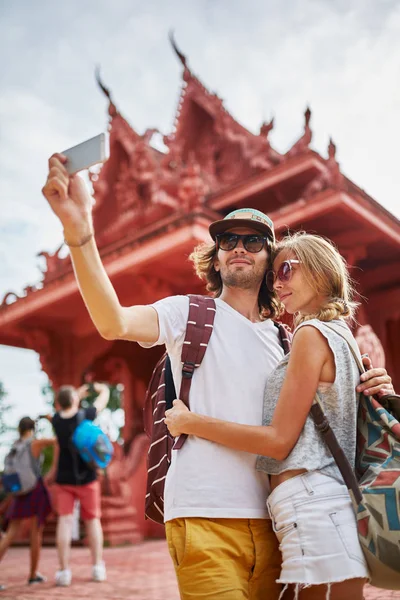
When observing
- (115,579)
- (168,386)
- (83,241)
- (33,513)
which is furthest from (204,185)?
(83,241)

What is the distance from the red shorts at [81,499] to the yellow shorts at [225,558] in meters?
3.43

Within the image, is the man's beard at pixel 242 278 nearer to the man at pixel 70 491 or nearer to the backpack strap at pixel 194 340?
the backpack strap at pixel 194 340

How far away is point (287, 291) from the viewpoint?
1.92 m

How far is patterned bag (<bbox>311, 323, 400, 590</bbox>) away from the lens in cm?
141

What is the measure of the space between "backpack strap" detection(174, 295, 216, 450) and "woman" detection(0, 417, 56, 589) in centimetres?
389

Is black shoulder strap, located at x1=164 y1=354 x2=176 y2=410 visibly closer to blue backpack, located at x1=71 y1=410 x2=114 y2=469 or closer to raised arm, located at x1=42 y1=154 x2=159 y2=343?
raised arm, located at x1=42 y1=154 x2=159 y2=343

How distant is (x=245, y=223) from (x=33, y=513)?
4270 millimetres

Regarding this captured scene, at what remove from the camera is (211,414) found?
179 cm

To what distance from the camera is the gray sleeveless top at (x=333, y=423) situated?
1584 millimetres

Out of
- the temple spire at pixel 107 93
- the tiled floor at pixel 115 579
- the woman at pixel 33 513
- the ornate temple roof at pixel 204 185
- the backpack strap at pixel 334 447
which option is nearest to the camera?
the backpack strap at pixel 334 447

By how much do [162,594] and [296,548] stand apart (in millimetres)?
3148

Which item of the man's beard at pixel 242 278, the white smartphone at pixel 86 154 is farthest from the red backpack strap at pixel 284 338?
the white smartphone at pixel 86 154

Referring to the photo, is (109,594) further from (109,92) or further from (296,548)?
(109,92)

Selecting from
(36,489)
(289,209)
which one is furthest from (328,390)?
(289,209)
